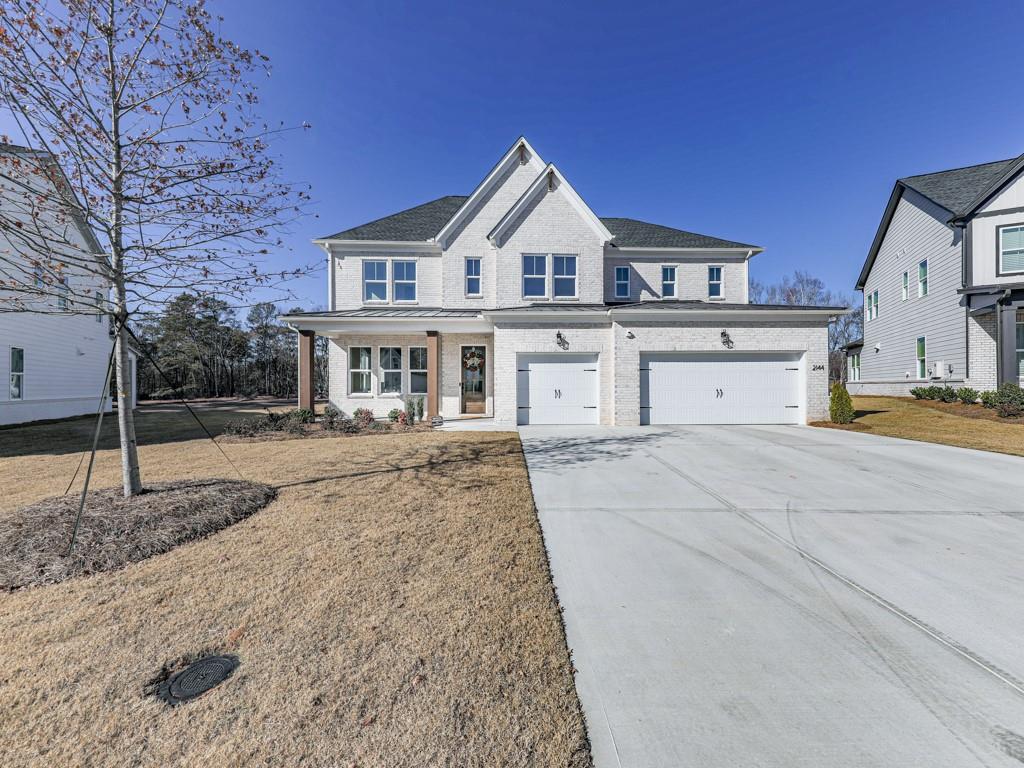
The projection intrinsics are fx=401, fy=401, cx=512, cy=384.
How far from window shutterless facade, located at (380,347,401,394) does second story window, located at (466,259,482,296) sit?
338 cm

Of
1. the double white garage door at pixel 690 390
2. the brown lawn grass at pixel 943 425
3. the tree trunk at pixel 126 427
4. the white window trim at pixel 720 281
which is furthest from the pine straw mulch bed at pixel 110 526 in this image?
the white window trim at pixel 720 281

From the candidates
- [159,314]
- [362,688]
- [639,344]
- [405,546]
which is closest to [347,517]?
[405,546]

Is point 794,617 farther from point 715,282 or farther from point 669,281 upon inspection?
point 715,282

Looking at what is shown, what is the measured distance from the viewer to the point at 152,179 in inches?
185

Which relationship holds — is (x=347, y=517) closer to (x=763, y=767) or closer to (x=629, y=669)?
(x=629, y=669)

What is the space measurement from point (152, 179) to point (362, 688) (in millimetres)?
5857

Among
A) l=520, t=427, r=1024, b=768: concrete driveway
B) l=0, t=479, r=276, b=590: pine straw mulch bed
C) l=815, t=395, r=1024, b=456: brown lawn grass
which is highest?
l=815, t=395, r=1024, b=456: brown lawn grass

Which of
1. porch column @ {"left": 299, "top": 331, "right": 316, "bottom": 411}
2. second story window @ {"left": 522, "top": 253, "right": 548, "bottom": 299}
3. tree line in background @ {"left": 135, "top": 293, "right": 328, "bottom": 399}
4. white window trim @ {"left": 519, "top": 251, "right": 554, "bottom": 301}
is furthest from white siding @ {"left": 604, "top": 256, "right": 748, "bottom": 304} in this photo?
tree line in background @ {"left": 135, "top": 293, "right": 328, "bottom": 399}

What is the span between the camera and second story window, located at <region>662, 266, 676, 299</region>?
16047mm

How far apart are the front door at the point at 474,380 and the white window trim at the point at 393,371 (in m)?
2.12

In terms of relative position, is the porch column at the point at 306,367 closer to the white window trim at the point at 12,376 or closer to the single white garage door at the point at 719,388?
the white window trim at the point at 12,376

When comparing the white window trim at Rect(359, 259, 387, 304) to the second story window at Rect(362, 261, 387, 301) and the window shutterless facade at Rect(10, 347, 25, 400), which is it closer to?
the second story window at Rect(362, 261, 387, 301)

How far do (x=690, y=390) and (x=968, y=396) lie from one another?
36.5 ft

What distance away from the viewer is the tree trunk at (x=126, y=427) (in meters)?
4.69
